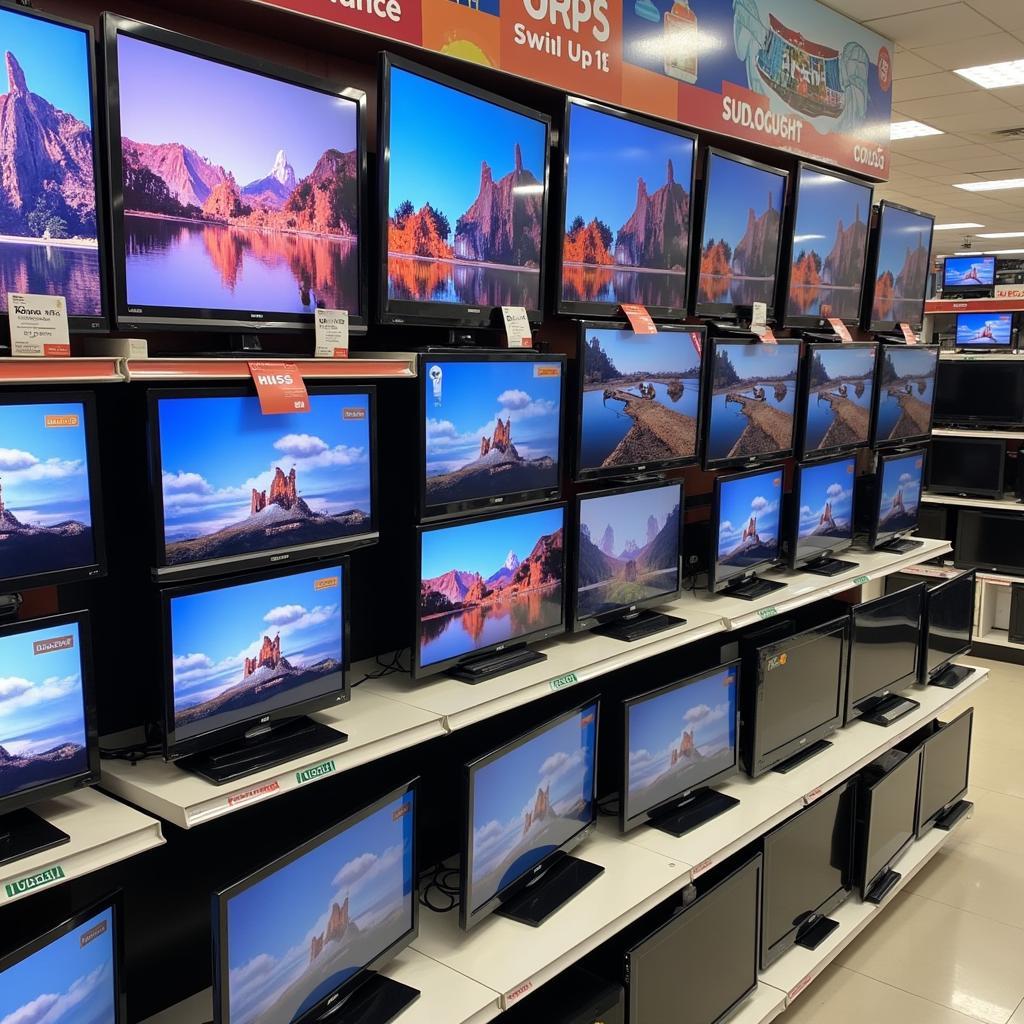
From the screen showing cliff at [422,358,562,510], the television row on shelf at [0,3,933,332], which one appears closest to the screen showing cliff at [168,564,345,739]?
the screen showing cliff at [422,358,562,510]

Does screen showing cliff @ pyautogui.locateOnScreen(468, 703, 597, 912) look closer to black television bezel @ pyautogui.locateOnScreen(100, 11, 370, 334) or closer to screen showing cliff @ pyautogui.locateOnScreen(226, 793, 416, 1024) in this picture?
screen showing cliff @ pyautogui.locateOnScreen(226, 793, 416, 1024)

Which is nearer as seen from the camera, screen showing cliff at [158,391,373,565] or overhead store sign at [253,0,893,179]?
screen showing cliff at [158,391,373,565]

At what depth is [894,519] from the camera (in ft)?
13.8

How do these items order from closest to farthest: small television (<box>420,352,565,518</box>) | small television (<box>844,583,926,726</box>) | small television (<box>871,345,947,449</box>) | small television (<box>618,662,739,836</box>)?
small television (<box>420,352,565,518</box>)
small television (<box>618,662,739,836</box>)
small television (<box>844,583,926,726</box>)
small television (<box>871,345,947,449</box>)

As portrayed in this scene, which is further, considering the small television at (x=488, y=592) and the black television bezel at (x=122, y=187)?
the small television at (x=488, y=592)

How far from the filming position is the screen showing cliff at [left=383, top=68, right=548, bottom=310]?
205 centimetres

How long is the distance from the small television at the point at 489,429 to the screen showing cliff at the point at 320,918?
0.71m

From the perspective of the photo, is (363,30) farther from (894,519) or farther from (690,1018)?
(894,519)

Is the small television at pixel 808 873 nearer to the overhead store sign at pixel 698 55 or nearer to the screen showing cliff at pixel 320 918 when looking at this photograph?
the screen showing cliff at pixel 320 918

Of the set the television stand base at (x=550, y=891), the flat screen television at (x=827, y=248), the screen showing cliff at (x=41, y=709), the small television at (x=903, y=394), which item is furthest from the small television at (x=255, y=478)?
the small television at (x=903, y=394)

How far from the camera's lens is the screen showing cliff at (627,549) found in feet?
8.63

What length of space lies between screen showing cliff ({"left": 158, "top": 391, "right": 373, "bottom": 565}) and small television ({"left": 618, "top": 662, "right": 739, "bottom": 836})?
113 cm

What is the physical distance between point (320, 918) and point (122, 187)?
139 centimetres

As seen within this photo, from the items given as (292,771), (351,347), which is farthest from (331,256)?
(292,771)
